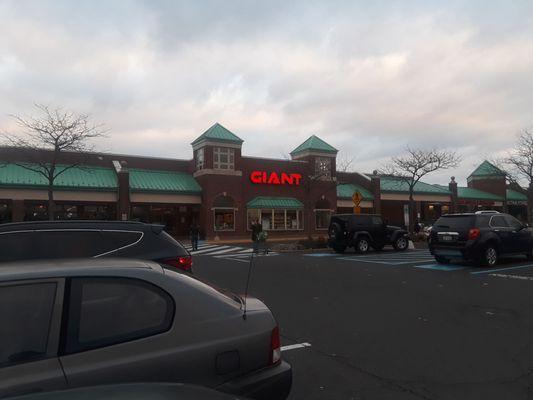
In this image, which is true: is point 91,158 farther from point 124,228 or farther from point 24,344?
point 24,344

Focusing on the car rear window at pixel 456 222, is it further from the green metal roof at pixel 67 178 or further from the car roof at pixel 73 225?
the green metal roof at pixel 67 178

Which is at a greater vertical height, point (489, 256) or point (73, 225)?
point (73, 225)

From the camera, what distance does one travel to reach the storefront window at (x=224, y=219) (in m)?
36.7

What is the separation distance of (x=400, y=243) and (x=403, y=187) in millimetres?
28207

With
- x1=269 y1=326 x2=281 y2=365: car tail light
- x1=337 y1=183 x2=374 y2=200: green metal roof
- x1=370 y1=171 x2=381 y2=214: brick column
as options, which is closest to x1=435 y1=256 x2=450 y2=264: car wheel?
x1=269 y1=326 x2=281 y2=365: car tail light

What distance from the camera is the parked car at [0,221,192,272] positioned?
5602 millimetres

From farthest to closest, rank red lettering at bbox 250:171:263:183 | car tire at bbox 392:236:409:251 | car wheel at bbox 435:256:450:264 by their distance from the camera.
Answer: red lettering at bbox 250:171:263:183 < car tire at bbox 392:236:409:251 < car wheel at bbox 435:256:450:264

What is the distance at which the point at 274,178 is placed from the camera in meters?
39.6

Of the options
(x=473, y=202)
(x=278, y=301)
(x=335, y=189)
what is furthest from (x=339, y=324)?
(x=473, y=202)

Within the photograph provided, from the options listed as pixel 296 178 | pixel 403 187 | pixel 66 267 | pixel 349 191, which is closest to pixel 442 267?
pixel 66 267

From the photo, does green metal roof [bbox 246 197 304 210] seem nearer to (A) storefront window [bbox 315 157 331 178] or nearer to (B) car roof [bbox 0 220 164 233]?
(A) storefront window [bbox 315 157 331 178]

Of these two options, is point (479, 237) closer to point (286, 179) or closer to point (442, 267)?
A: point (442, 267)

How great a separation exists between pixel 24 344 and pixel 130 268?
2.40ft

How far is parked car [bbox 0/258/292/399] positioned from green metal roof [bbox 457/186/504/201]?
5408cm
